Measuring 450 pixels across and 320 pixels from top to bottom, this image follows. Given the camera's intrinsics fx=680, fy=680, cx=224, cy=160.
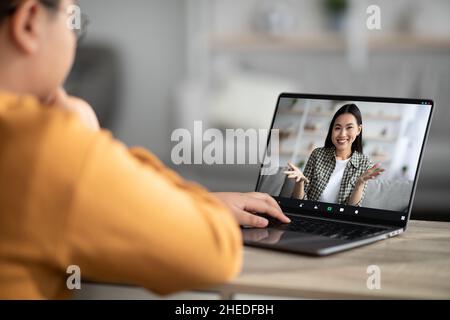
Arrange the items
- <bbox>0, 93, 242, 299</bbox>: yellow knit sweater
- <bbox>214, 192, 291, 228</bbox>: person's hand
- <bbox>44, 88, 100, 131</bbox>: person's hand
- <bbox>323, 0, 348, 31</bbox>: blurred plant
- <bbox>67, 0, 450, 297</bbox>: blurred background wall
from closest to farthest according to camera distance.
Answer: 1. <bbox>0, 93, 242, 299</bbox>: yellow knit sweater
2. <bbox>44, 88, 100, 131</bbox>: person's hand
3. <bbox>214, 192, 291, 228</bbox>: person's hand
4. <bbox>67, 0, 450, 297</bbox>: blurred background wall
5. <bbox>323, 0, 348, 31</bbox>: blurred plant

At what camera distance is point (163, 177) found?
791mm

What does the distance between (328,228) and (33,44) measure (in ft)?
1.85

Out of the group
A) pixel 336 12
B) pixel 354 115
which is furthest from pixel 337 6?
pixel 354 115

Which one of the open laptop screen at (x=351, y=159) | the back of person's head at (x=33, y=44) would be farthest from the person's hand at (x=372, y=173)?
the back of person's head at (x=33, y=44)

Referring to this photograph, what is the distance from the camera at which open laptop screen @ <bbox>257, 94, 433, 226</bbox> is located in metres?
1.15

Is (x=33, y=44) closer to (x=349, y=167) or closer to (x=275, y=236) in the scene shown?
(x=275, y=236)

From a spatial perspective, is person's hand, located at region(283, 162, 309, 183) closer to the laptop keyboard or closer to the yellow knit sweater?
the laptop keyboard

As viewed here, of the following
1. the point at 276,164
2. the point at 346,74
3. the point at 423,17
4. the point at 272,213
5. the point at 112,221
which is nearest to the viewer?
the point at 112,221

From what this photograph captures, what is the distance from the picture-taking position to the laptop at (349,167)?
113 cm

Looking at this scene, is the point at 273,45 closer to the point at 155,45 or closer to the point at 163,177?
the point at 155,45

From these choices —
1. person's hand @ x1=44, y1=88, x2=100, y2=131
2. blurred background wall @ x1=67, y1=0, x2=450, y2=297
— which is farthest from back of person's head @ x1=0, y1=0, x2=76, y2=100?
blurred background wall @ x1=67, y1=0, x2=450, y2=297

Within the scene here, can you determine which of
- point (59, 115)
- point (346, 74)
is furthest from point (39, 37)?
point (346, 74)

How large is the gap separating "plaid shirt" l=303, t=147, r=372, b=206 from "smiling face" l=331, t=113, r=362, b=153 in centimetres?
2
